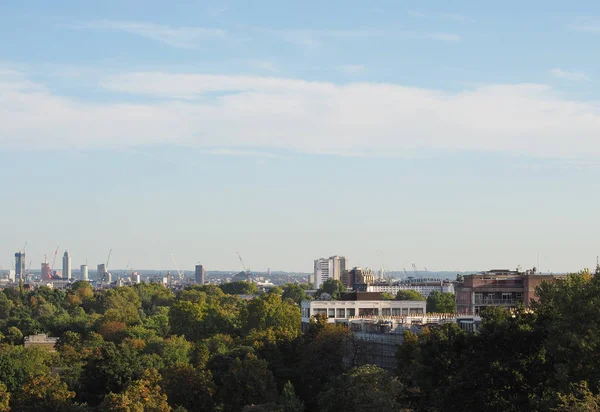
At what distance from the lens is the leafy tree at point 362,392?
75.6m

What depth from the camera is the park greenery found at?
210 ft

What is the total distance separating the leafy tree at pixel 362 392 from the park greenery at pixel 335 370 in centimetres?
9

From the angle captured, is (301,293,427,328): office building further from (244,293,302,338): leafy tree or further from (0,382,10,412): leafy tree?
(0,382,10,412): leafy tree

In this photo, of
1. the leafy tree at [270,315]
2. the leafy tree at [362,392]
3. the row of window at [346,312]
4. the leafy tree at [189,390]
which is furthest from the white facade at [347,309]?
the leafy tree at [362,392]

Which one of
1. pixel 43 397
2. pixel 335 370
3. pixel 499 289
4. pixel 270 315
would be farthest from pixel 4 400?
pixel 270 315

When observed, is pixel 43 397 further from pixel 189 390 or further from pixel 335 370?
pixel 335 370

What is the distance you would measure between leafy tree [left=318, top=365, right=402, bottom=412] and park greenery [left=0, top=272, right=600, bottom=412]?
0.29 feet

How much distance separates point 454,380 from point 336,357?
28.6 m

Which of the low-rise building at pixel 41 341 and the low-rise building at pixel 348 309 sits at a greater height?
the low-rise building at pixel 348 309

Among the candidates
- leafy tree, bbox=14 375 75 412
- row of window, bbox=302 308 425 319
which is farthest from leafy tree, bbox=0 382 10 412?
row of window, bbox=302 308 425 319

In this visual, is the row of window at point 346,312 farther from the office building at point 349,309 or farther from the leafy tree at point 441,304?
the leafy tree at point 441,304

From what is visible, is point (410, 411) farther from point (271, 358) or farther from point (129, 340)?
point (129, 340)

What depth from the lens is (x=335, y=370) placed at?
94.4 metres

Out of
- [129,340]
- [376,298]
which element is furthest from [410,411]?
[376,298]
